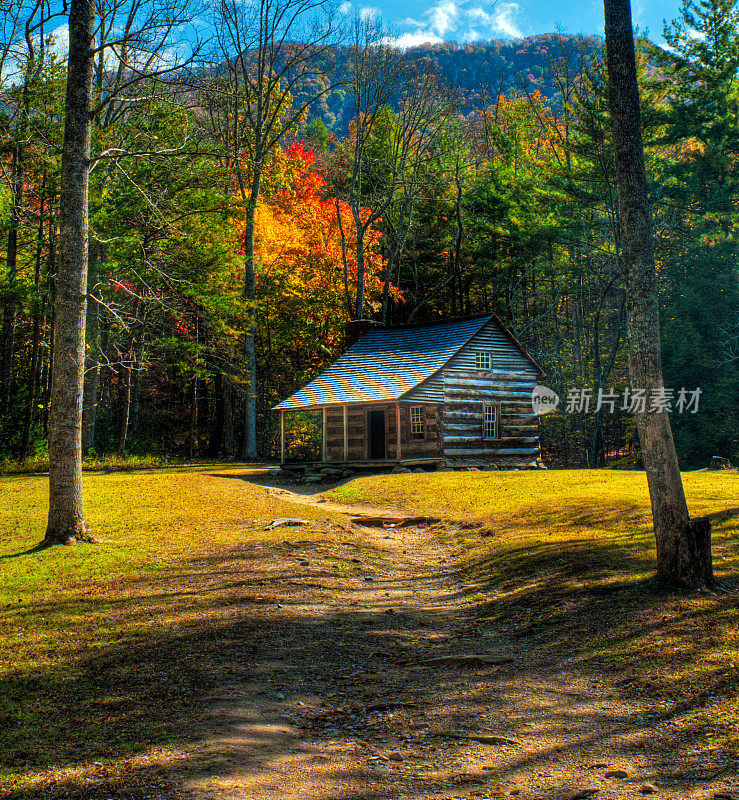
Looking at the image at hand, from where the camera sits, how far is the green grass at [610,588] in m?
5.16

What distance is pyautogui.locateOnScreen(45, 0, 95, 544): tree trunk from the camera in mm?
10422

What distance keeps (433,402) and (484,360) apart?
4.16 m

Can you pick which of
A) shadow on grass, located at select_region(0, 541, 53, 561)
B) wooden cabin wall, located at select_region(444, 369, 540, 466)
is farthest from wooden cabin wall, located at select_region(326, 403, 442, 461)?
shadow on grass, located at select_region(0, 541, 53, 561)

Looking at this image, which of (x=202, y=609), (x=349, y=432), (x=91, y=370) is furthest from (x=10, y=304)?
(x=202, y=609)

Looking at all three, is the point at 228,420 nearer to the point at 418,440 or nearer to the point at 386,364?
the point at 386,364

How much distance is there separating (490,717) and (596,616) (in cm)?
272

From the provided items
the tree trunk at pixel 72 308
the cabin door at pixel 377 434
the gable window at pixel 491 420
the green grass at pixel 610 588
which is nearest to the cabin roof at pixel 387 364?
the cabin door at pixel 377 434

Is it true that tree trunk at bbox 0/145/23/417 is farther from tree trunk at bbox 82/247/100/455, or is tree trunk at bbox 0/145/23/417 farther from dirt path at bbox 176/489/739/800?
dirt path at bbox 176/489/739/800

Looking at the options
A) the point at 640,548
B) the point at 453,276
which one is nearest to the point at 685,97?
the point at 453,276

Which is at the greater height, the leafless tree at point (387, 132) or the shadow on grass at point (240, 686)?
the leafless tree at point (387, 132)

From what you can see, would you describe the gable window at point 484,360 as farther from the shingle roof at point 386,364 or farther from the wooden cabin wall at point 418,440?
the wooden cabin wall at point 418,440

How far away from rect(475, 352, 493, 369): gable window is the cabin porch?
3.08 m

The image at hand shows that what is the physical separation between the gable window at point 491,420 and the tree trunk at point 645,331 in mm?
21789

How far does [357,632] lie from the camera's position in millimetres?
7215
